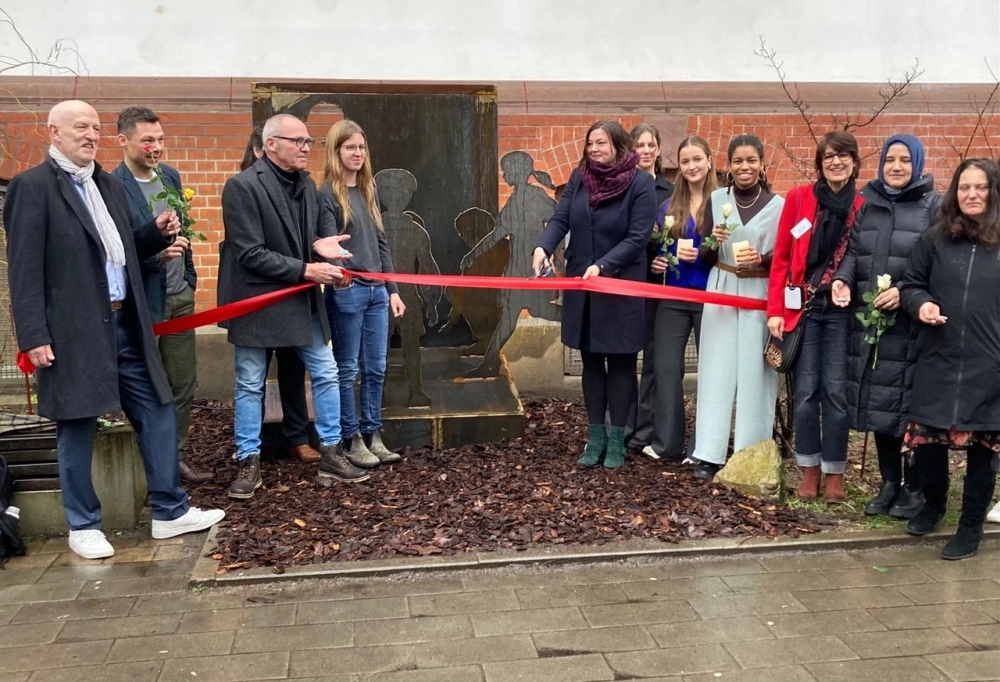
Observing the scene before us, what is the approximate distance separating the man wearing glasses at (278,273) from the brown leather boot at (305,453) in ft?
1.36

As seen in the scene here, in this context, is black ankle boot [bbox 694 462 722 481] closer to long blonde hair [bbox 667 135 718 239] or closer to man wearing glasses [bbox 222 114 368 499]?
long blonde hair [bbox 667 135 718 239]

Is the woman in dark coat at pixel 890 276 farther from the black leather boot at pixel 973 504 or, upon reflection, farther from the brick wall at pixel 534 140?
the brick wall at pixel 534 140

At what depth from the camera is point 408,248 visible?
20.4ft

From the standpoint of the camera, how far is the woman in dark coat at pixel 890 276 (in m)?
4.68

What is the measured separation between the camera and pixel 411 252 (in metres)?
6.21

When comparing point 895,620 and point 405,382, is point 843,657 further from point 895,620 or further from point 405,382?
point 405,382

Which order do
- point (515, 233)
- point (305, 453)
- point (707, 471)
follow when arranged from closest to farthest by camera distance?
point (707, 471), point (305, 453), point (515, 233)

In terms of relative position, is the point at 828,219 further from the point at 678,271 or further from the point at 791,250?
the point at 678,271

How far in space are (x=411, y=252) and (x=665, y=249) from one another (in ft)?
5.46

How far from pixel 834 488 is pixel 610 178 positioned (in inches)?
83.9

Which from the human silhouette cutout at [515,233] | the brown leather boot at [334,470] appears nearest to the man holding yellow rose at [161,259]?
the brown leather boot at [334,470]

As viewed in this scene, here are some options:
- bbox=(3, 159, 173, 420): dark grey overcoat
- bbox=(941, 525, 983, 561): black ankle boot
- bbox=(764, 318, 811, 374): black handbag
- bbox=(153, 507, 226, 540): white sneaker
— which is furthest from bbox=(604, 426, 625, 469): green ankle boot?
bbox=(3, 159, 173, 420): dark grey overcoat

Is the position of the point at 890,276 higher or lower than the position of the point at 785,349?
higher

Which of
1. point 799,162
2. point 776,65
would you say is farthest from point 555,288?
point 776,65
